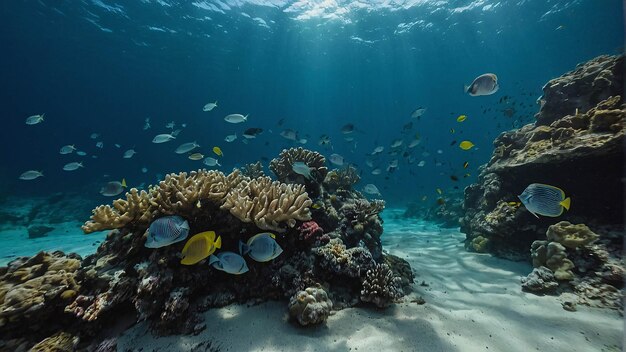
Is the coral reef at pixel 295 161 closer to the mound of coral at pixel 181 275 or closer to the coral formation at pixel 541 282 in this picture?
the mound of coral at pixel 181 275

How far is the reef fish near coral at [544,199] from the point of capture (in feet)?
12.1

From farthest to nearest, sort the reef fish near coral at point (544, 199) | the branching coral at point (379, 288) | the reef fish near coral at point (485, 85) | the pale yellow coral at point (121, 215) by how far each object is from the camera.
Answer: the reef fish near coral at point (485, 85) < the branching coral at point (379, 288) < the pale yellow coral at point (121, 215) < the reef fish near coral at point (544, 199)

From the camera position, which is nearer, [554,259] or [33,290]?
[33,290]

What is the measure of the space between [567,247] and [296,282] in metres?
5.58

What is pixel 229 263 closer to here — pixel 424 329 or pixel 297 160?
pixel 424 329

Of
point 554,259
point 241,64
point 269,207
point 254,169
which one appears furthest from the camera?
point 241,64

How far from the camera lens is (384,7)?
26.5 m

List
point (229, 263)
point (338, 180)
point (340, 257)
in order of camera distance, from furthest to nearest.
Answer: point (338, 180) → point (340, 257) → point (229, 263)

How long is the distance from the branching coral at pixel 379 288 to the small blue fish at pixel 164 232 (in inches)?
107

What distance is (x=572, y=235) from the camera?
5.52 m

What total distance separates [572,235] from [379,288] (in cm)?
445

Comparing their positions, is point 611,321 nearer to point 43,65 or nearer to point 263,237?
point 263,237

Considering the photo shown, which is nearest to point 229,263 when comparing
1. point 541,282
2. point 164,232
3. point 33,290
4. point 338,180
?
point 164,232

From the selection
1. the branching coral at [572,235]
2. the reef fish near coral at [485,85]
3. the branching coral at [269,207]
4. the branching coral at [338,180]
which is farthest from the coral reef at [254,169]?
the branching coral at [572,235]
